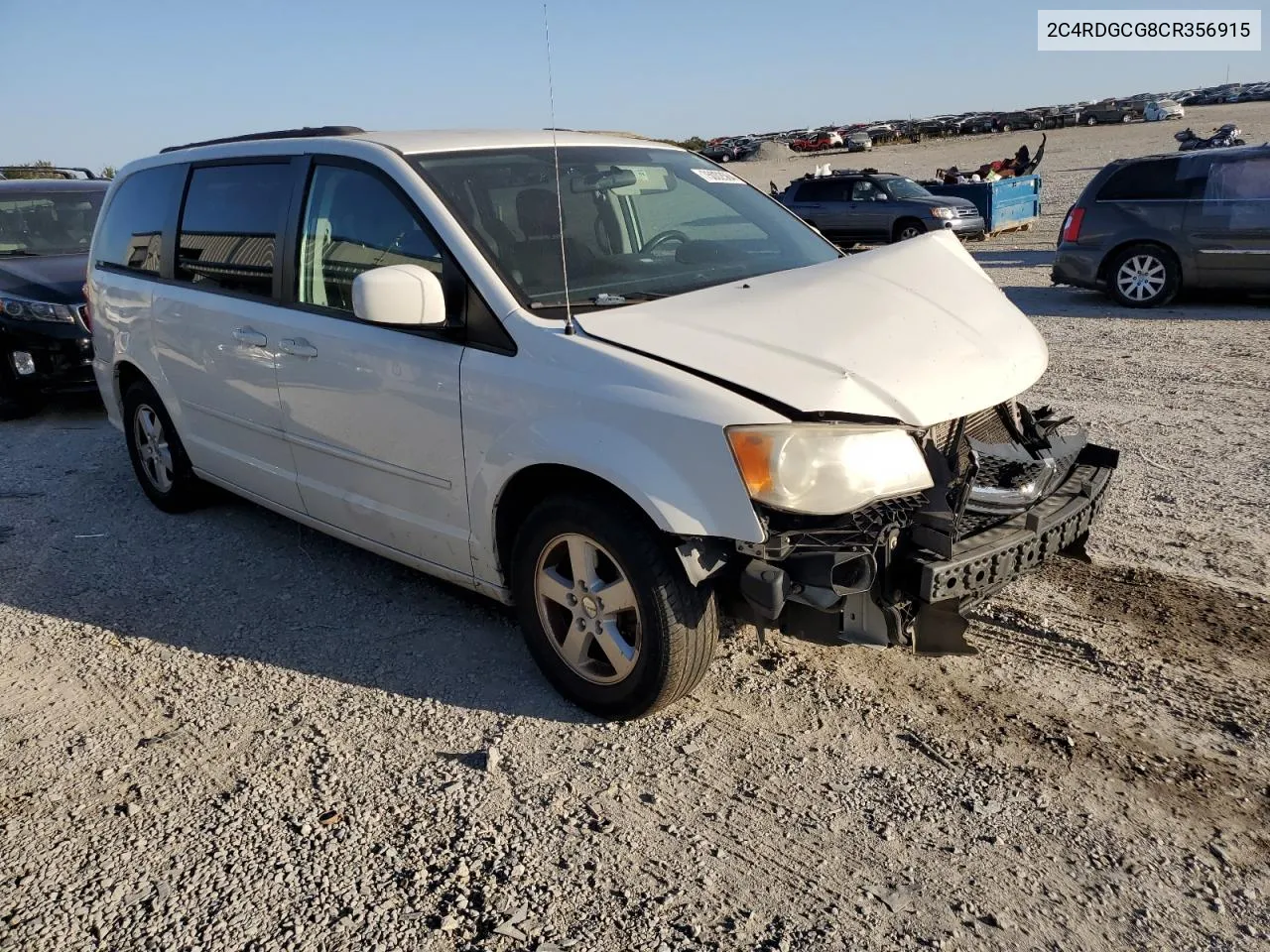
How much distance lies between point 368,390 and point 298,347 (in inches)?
19.6

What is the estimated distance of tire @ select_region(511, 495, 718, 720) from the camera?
3.17 meters

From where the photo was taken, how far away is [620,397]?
3094 mm

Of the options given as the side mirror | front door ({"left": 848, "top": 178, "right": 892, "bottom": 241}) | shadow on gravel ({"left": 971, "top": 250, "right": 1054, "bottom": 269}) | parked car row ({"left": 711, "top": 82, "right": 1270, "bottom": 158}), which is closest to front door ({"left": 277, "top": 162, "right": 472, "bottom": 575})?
the side mirror

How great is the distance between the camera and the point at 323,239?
165 inches

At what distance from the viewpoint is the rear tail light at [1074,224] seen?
1145cm

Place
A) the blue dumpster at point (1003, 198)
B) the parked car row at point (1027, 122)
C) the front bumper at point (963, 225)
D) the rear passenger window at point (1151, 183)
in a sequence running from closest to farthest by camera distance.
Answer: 1. the rear passenger window at point (1151, 183)
2. the front bumper at point (963, 225)
3. the blue dumpster at point (1003, 198)
4. the parked car row at point (1027, 122)

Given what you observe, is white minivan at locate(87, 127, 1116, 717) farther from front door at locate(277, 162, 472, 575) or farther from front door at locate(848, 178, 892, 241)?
front door at locate(848, 178, 892, 241)

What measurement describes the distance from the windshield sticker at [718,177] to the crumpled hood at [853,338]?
990 mm

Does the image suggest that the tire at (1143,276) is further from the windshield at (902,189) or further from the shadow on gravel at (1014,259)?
the windshield at (902,189)

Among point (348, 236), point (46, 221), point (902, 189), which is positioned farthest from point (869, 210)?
point (348, 236)

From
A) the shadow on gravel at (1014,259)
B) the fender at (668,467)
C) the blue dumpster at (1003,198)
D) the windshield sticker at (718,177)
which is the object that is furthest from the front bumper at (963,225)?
the fender at (668,467)

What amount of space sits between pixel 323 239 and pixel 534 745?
2206 millimetres

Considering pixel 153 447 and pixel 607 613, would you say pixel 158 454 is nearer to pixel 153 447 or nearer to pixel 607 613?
pixel 153 447

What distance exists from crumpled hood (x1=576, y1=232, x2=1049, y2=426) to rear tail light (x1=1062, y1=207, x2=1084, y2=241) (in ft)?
27.8
